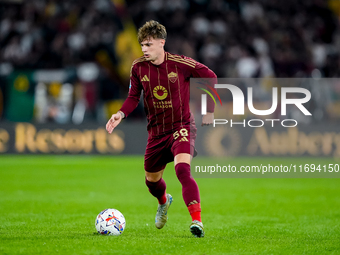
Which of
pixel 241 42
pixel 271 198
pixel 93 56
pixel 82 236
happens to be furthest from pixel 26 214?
pixel 241 42

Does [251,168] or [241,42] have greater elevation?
[241,42]

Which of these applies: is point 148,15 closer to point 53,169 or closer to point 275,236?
point 53,169

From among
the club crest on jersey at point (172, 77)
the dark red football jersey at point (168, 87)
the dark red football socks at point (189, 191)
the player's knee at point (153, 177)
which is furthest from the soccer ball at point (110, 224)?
the club crest on jersey at point (172, 77)

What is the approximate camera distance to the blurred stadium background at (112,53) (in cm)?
1648

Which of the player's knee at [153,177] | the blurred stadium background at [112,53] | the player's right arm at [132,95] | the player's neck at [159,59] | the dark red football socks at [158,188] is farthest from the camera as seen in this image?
the blurred stadium background at [112,53]

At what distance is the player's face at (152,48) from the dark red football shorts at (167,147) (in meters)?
0.86

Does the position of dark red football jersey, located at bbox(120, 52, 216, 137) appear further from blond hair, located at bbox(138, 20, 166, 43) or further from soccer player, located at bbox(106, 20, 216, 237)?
blond hair, located at bbox(138, 20, 166, 43)

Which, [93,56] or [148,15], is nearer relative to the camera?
[93,56]

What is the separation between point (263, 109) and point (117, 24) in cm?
703

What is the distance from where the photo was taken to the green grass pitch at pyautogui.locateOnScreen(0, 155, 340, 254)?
512 cm

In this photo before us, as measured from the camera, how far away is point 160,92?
5906 millimetres

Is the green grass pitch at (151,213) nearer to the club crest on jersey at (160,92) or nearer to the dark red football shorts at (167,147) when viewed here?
the dark red football shorts at (167,147)

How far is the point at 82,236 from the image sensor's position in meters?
5.60

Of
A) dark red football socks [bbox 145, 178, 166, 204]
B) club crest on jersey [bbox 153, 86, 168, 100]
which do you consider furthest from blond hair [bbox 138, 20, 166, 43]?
dark red football socks [bbox 145, 178, 166, 204]
